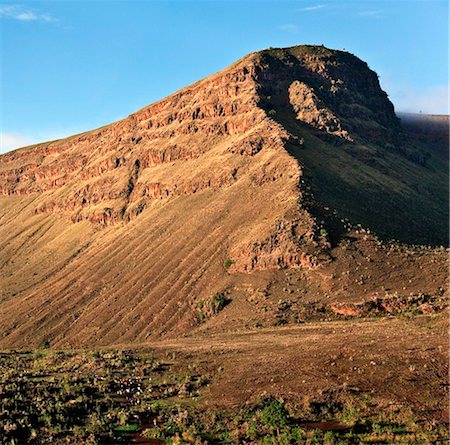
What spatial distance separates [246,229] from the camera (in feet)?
187

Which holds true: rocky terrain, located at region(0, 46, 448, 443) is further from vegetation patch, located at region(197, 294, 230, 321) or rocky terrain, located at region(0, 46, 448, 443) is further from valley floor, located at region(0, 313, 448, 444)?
valley floor, located at region(0, 313, 448, 444)

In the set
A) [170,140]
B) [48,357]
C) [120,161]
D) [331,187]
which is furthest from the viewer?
[120,161]

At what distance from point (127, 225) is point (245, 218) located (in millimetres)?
27413

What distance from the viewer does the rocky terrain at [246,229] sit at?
39.5 metres

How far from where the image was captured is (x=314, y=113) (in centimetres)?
8444

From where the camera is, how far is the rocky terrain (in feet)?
130

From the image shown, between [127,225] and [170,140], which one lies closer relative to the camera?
[127,225]

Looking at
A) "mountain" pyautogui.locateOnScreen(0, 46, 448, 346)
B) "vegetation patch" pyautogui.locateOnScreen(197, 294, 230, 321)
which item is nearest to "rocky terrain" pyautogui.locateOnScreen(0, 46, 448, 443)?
"vegetation patch" pyautogui.locateOnScreen(197, 294, 230, 321)

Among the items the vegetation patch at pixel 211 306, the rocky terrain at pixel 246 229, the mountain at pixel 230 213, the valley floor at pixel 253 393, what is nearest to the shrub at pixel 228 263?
the mountain at pixel 230 213

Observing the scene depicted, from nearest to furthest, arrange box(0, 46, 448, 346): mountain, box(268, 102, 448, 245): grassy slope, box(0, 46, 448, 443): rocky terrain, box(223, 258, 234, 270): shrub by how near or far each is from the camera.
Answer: box(0, 46, 448, 443): rocky terrain → box(0, 46, 448, 346): mountain → box(223, 258, 234, 270): shrub → box(268, 102, 448, 245): grassy slope

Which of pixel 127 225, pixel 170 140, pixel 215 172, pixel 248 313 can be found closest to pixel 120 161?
pixel 170 140

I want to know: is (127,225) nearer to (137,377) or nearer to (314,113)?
(314,113)

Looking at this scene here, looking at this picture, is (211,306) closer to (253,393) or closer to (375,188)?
(253,393)

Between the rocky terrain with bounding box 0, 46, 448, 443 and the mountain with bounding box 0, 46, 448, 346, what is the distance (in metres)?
0.26
